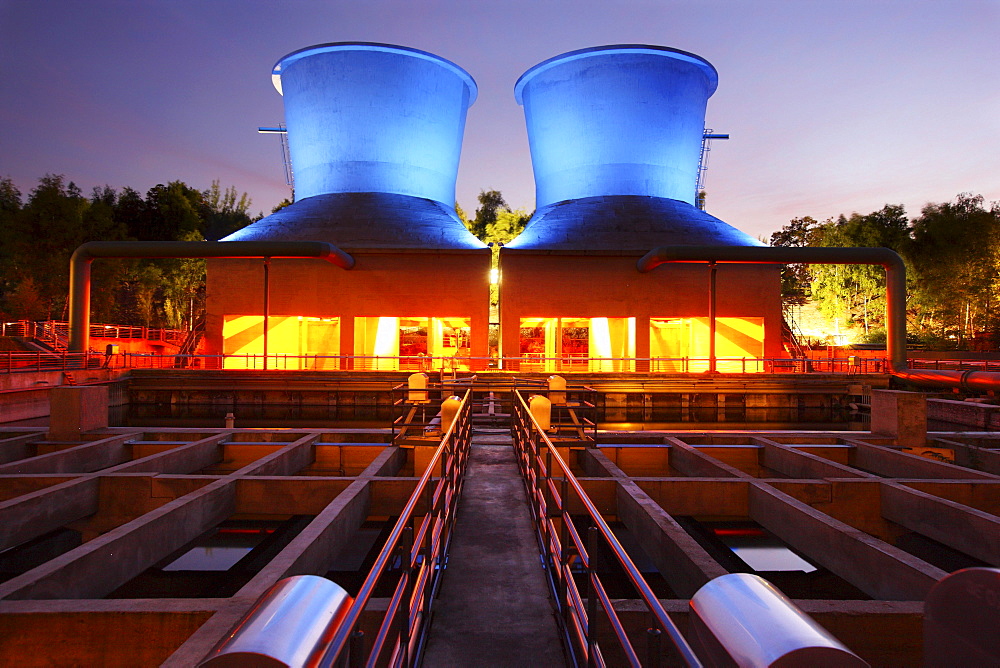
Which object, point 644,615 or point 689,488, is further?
point 689,488

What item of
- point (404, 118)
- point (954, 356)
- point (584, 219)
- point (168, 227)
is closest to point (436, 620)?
point (584, 219)

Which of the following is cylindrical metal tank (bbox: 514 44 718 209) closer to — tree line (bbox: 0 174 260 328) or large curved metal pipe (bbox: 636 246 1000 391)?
large curved metal pipe (bbox: 636 246 1000 391)

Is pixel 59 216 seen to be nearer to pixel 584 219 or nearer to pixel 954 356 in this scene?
pixel 584 219

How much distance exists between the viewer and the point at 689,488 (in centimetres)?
819

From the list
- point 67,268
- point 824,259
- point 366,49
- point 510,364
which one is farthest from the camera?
A: point 67,268

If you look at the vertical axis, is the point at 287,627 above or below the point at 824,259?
below

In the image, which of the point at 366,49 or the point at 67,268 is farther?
the point at 67,268

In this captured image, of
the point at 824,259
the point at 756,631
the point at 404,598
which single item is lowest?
the point at 404,598

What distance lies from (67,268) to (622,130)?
37026 mm

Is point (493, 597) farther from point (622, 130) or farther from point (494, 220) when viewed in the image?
point (494, 220)

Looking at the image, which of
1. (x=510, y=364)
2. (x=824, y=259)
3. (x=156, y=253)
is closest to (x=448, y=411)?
(x=510, y=364)

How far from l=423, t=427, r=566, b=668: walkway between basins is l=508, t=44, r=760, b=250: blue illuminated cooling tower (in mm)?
25444

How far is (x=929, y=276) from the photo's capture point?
4381cm

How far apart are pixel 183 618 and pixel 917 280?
54051mm
